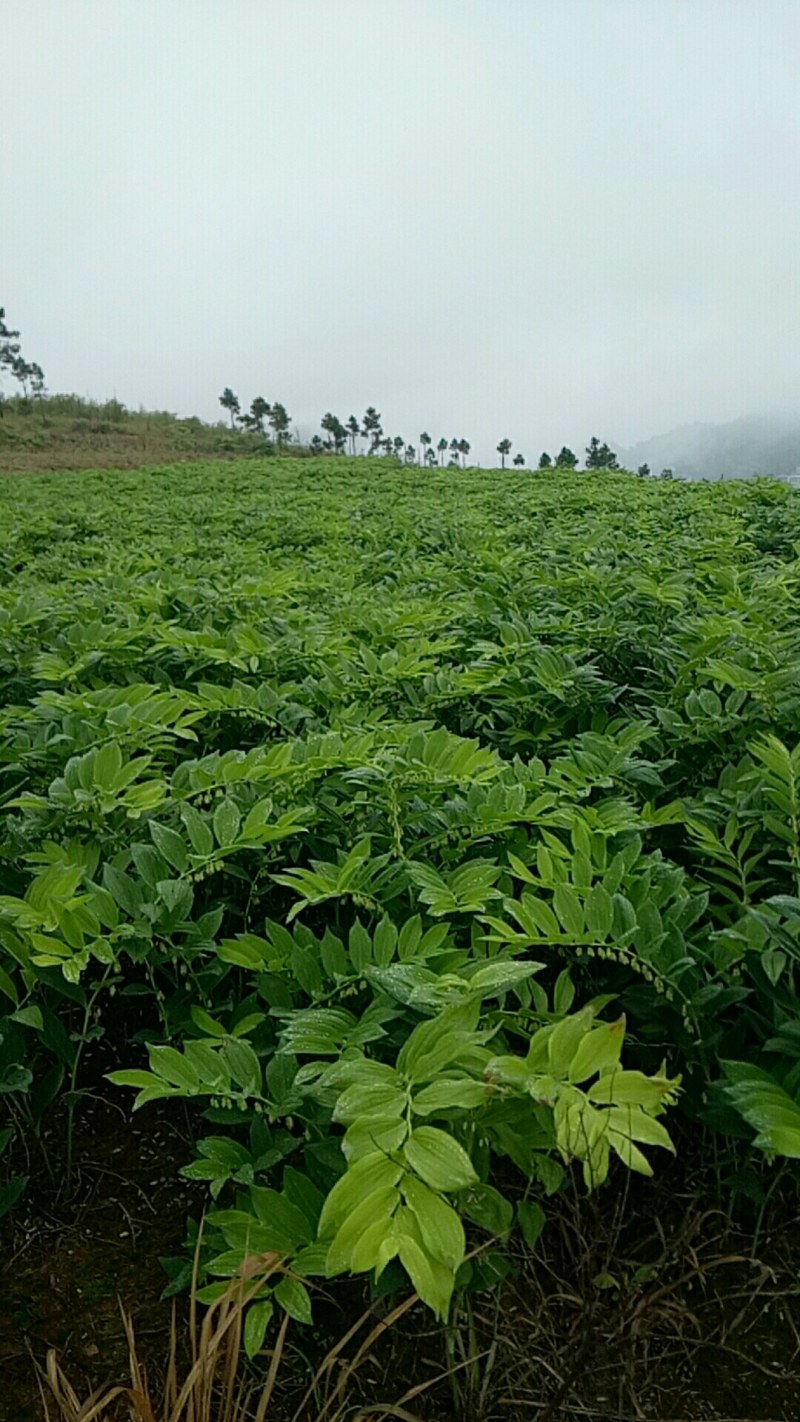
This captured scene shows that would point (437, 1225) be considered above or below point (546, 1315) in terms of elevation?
above

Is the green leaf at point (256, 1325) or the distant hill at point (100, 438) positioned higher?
the distant hill at point (100, 438)

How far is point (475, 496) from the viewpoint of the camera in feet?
26.0

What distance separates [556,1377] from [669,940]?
509 mm

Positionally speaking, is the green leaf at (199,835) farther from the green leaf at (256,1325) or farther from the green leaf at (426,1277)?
the green leaf at (426,1277)

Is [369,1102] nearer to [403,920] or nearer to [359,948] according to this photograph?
[359,948]

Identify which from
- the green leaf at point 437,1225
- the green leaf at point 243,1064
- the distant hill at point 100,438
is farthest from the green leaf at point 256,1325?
the distant hill at point 100,438

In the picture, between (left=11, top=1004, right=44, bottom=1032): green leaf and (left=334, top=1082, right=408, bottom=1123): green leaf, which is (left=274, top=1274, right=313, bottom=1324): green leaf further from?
(left=11, top=1004, right=44, bottom=1032): green leaf

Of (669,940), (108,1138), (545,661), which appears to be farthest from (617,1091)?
(545,661)

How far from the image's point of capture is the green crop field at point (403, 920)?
0.89 meters

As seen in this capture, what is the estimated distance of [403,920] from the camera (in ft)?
4.58

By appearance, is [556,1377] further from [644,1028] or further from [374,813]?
[374,813]

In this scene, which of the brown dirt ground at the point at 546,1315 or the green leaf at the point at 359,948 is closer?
the brown dirt ground at the point at 546,1315

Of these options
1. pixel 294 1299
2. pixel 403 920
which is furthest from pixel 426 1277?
pixel 403 920

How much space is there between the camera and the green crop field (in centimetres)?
89
